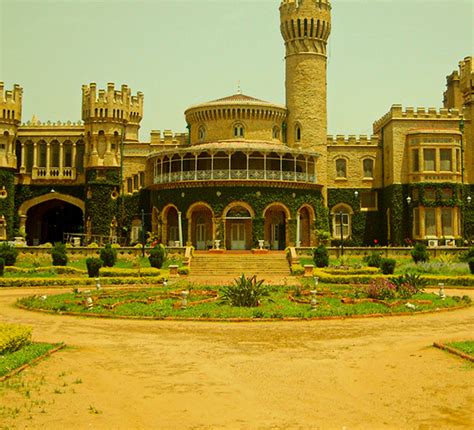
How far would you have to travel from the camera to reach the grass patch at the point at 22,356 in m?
13.0

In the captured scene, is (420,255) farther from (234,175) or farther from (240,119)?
(240,119)

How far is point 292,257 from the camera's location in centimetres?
4184

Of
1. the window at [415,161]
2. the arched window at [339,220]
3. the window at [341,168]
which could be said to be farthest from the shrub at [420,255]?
the window at [341,168]

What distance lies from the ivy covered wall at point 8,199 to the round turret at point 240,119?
56.9ft

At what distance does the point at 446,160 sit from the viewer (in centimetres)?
5316

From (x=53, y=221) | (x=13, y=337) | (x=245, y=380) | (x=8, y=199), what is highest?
(x=8, y=199)

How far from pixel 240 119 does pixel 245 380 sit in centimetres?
4389

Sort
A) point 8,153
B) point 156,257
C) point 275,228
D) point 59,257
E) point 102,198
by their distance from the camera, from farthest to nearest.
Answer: point 8,153 → point 102,198 → point 275,228 → point 59,257 → point 156,257

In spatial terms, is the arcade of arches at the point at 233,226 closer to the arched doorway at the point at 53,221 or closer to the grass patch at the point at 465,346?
the arched doorway at the point at 53,221

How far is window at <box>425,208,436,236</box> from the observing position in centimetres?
5203

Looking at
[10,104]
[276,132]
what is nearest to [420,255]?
[276,132]

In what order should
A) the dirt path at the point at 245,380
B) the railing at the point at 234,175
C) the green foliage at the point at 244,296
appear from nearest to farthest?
the dirt path at the point at 245,380
the green foliage at the point at 244,296
the railing at the point at 234,175

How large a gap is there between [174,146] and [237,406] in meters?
48.9

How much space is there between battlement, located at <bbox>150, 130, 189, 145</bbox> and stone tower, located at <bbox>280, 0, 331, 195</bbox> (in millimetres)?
10089
